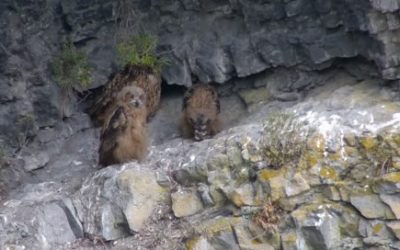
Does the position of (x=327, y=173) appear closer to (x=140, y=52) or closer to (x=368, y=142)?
(x=368, y=142)

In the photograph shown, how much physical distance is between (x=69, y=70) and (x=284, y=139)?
2847 millimetres

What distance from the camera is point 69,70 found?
1087 centimetres

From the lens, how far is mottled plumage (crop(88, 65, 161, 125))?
1091cm

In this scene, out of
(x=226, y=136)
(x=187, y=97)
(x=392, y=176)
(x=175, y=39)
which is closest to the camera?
(x=392, y=176)

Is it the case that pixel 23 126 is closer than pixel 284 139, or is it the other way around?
pixel 284 139

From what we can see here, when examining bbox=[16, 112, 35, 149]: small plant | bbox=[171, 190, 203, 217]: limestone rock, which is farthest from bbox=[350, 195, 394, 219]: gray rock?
bbox=[16, 112, 35, 149]: small plant

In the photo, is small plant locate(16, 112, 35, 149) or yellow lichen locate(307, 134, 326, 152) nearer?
yellow lichen locate(307, 134, 326, 152)

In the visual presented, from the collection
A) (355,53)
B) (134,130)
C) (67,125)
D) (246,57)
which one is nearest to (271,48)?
(246,57)

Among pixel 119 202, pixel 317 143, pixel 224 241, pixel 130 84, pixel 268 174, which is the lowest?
pixel 224 241

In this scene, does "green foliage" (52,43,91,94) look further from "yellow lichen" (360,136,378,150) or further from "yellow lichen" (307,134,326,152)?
"yellow lichen" (360,136,378,150)

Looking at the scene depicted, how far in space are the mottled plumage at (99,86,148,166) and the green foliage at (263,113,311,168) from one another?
4.61 feet

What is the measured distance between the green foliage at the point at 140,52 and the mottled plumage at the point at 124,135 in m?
0.66

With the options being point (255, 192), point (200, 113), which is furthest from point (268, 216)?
point (200, 113)

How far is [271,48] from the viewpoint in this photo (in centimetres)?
1052
